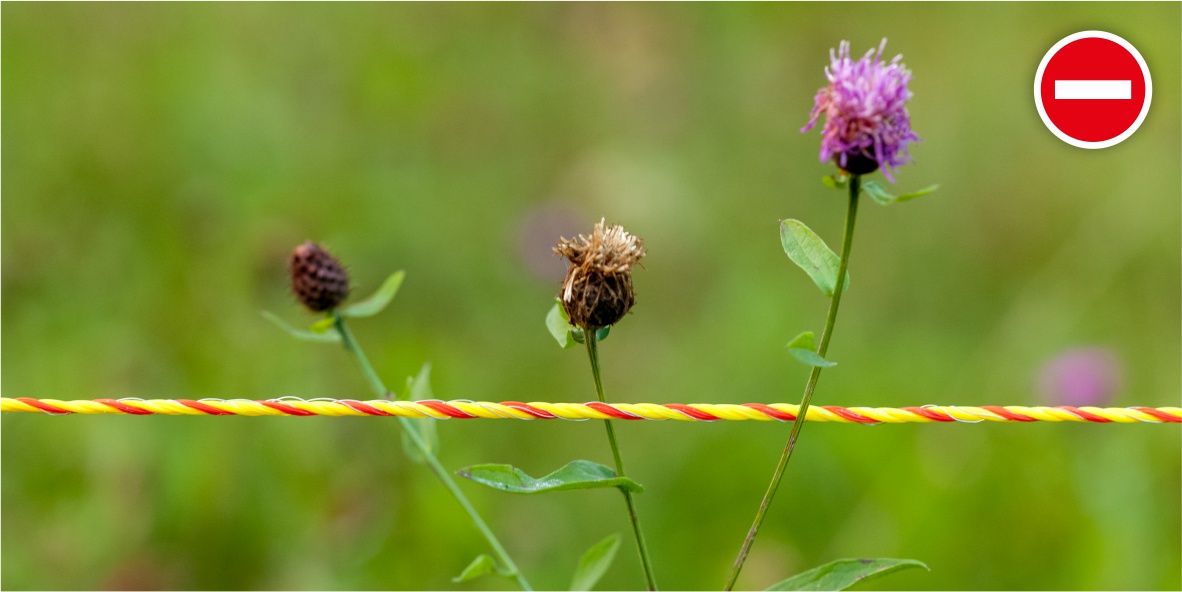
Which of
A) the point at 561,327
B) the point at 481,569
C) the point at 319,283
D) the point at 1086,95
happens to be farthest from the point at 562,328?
the point at 1086,95

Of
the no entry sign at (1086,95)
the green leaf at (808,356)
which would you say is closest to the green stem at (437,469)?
the green leaf at (808,356)

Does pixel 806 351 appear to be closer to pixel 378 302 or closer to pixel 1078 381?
pixel 378 302

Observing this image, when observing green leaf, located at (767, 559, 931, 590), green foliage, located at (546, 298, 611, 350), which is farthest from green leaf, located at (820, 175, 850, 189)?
green leaf, located at (767, 559, 931, 590)

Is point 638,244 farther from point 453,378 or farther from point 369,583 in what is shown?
point 453,378

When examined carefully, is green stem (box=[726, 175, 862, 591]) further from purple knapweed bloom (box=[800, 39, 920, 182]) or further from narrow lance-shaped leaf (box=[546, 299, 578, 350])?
narrow lance-shaped leaf (box=[546, 299, 578, 350])

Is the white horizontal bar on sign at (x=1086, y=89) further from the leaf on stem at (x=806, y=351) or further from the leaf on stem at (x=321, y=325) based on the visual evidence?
the leaf on stem at (x=321, y=325)
